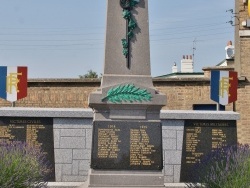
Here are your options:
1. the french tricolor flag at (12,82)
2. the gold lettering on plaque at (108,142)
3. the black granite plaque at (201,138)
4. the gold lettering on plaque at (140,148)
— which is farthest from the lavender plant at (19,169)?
the french tricolor flag at (12,82)

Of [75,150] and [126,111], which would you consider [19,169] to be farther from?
[75,150]

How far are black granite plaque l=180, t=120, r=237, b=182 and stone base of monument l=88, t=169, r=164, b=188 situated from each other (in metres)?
3.04

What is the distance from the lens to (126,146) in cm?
1044

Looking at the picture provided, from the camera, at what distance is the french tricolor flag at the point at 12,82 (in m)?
18.0

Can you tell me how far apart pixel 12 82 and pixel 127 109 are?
8525 millimetres

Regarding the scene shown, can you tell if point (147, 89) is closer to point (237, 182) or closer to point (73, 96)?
point (237, 182)

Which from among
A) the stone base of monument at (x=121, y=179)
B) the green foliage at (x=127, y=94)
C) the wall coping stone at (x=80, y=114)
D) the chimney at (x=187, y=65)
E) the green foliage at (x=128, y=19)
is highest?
the chimney at (x=187, y=65)

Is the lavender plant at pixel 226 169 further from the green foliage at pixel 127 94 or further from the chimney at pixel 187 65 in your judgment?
the chimney at pixel 187 65

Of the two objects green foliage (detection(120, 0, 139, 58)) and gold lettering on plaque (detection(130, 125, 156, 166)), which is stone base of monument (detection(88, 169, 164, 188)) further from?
green foliage (detection(120, 0, 139, 58))

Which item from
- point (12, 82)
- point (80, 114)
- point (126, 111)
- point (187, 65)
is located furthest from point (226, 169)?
point (187, 65)

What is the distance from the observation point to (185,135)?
43.8 ft

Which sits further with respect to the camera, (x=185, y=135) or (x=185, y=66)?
(x=185, y=66)

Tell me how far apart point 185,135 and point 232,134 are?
98cm

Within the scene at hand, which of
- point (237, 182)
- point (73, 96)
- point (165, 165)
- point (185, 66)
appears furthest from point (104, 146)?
point (185, 66)
